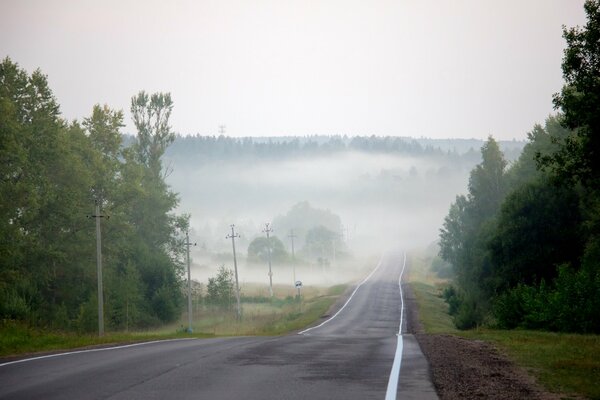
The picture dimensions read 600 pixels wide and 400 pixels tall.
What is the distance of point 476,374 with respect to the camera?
1262 cm

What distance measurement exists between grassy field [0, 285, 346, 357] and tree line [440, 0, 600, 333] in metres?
14.0

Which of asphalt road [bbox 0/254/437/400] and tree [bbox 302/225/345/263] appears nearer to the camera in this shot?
asphalt road [bbox 0/254/437/400]

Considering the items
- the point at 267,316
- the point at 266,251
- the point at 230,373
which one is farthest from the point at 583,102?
the point at 266,251

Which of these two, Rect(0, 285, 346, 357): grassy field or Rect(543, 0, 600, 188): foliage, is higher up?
Rect(543, 0, 600, 188): foliage

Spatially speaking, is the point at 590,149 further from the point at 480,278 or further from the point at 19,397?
the point at 480,278

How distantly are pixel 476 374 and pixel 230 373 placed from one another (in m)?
4.68

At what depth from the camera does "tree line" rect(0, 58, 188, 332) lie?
44.1 metres

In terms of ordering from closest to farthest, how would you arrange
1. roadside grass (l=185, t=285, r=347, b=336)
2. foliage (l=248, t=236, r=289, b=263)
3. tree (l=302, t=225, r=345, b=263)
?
roadside grass (l=185, t=285, r=347, b=336) < foliage (l=248, t=236, r=289, b=263) < tree (l=302, t=225, r=345, b=263)

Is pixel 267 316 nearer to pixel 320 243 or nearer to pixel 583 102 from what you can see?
pixel 583 102

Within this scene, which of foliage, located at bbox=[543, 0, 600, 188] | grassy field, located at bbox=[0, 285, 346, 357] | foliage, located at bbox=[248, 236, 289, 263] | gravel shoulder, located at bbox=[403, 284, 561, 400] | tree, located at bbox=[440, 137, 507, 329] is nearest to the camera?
gravel shoulder, located at bbox=[403, 284, 561, 400]

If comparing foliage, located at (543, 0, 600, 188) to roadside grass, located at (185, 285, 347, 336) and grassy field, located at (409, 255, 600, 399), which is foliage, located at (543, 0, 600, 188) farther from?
roadside grass, located at (185, 285, 347, 336)

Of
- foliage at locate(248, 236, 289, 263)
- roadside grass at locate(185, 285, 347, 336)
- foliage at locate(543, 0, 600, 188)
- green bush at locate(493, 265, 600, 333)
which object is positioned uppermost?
foliage at locate(543, 0, 600, 188)

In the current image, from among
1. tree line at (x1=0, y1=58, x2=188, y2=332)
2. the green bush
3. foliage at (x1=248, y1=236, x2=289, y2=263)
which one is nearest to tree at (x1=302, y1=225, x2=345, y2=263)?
foliage at (x1=248, y1=236, x2=289, y2=263)

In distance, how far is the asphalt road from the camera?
10297 mm
